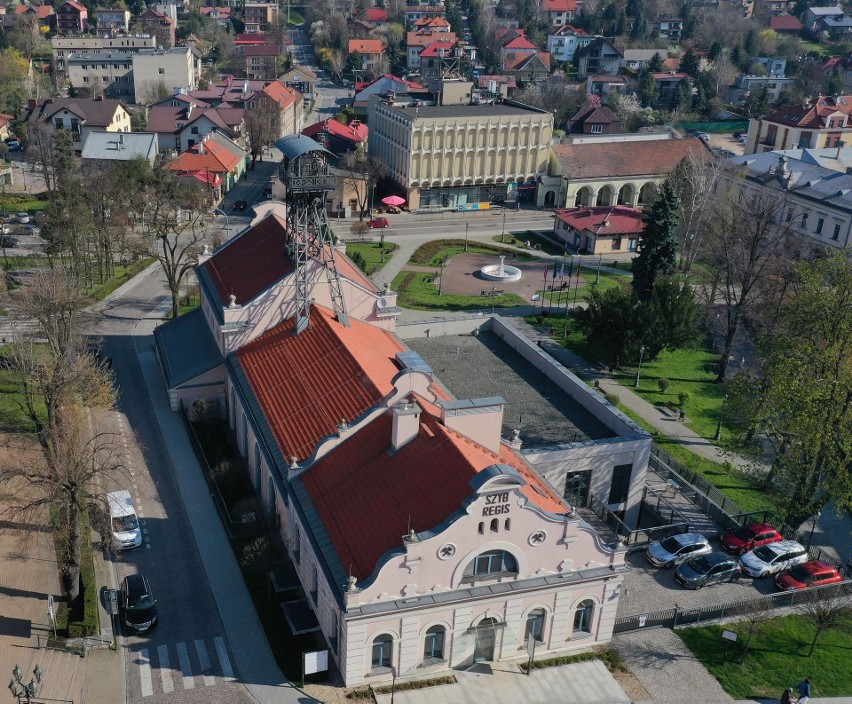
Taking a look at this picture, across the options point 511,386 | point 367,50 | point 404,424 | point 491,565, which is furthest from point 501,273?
point 367,50

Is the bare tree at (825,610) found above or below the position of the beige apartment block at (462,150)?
below

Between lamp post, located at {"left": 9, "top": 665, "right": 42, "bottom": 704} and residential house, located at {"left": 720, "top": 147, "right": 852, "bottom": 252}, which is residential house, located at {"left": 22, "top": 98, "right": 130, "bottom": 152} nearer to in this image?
residential house, located at {"left": 720, "top": 147, "right": 852, "bottom": 252}

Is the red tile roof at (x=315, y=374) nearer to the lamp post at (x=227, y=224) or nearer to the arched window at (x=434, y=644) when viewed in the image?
the arched window at (x=434, y=644)

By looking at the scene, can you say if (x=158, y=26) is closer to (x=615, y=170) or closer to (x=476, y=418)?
(x=615, y=170)

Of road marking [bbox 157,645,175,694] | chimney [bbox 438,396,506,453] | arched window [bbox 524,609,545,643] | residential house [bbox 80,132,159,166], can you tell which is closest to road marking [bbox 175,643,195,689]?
road marking [bbox 157,645,175,694]

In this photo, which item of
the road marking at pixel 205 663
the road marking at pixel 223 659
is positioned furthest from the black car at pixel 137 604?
the road marking at pixel 223 659

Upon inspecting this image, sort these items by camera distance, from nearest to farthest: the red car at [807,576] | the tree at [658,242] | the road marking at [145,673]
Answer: the road marking at [145,673] → the red car at [807,576] → the tree at [658,242]
